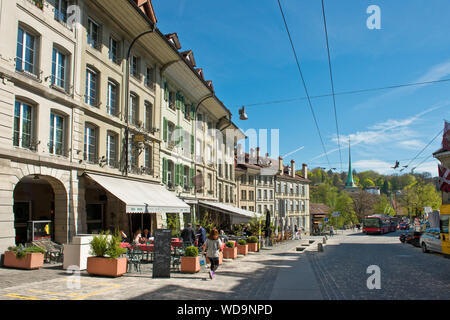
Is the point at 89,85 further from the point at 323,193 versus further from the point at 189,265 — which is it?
the point at 323,193

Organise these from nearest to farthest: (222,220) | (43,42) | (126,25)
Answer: (43,42) < (126,25) < (222,220)

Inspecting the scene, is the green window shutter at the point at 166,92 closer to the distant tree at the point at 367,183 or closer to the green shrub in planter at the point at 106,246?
the green shrub in planter at the point at 106,246

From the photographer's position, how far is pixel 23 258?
1148 cm

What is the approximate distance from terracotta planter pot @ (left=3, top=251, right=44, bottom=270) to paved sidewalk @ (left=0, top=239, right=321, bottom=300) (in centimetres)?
27

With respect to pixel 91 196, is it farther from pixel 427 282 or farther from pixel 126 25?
pixel 427 282

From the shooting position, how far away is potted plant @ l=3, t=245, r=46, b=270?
451 inches

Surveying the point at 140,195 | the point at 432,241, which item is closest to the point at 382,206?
the point at 432,241

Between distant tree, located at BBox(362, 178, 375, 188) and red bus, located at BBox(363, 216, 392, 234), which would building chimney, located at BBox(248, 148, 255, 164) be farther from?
distant tree, located at BBox(362, 178, 375, 188)

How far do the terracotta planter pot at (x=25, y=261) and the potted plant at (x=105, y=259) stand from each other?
1954 millimetres

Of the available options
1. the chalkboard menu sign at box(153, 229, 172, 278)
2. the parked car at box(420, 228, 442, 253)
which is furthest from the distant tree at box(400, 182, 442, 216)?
the chalkboard menu sign at box(153, 229, 172, 278)

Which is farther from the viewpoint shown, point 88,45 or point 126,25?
point 126,25

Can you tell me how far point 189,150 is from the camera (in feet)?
95.8
